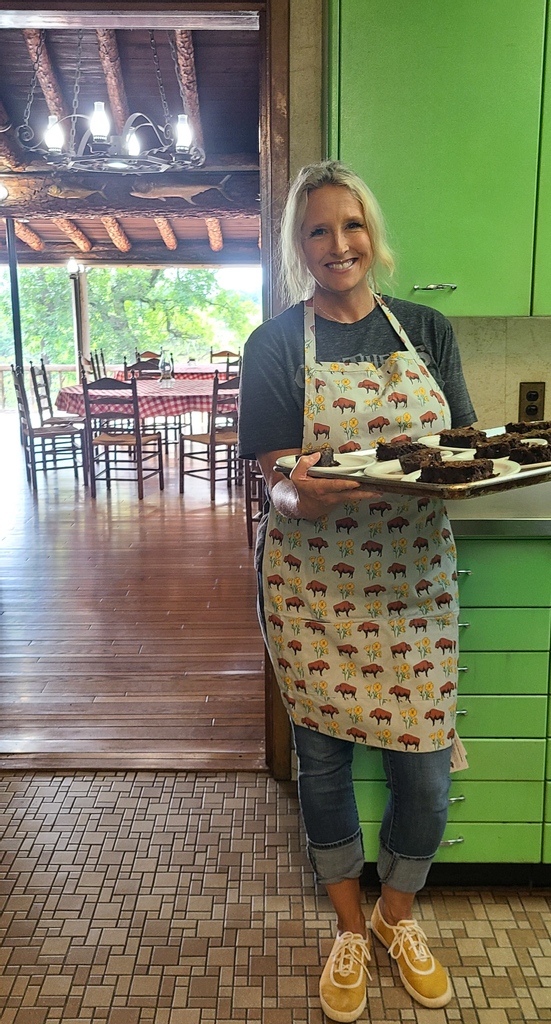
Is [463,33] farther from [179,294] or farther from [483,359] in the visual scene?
[179,294]

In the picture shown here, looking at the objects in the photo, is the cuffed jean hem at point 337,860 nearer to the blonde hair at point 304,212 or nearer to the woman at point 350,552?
the woman at point 350,552

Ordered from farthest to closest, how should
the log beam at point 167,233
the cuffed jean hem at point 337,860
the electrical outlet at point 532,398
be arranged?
the log beam at point 167,233, the electrical outlet at point 532,398, the cuffed jean hem at point 337,860

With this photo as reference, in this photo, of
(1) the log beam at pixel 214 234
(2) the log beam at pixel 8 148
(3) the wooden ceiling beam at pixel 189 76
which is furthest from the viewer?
(1) the log beam at pixel 214 234

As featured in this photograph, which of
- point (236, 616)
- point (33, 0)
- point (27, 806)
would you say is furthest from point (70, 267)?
point (27, 806)

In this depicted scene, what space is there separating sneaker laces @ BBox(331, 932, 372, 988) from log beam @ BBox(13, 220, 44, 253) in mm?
10198

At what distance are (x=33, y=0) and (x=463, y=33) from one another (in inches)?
48.9

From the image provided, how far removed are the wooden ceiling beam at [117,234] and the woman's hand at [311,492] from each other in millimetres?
9317

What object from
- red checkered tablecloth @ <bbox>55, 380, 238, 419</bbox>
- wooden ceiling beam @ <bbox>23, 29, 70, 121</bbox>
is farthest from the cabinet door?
wooden ceiling beam @ <bbox>23, 29, 70, 121</bbox>

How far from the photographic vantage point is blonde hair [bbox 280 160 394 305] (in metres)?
1.56

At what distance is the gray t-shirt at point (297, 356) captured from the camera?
1588 millimetres

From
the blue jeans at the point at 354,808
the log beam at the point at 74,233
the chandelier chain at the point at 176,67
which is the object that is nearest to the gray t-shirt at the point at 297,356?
the blue jeans at the point at 354,808

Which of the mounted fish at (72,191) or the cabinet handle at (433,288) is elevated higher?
the mounted fish at (72,191)

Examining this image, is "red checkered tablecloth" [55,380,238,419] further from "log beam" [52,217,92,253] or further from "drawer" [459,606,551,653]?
"drawer" [459,606,551,653]

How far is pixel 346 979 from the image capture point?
162cm
